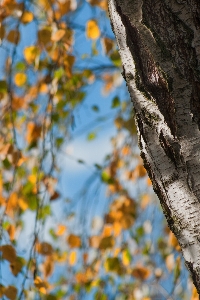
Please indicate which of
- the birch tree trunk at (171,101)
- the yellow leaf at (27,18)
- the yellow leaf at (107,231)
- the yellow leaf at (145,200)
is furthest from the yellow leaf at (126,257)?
the birch tree trunk at (171,101)

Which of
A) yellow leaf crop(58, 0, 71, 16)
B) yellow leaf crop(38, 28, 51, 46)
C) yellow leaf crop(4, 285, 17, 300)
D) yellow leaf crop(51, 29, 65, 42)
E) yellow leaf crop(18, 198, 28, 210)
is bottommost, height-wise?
yellow leaf crop(4, 285, 17, 300)

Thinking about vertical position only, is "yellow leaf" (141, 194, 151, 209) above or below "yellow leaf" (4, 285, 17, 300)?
above

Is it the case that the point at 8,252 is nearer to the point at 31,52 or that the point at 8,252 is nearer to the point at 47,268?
the point at 47,268

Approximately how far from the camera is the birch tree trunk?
667 mm

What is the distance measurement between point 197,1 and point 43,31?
1.09 m

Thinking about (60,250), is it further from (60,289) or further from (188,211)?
(188,211)

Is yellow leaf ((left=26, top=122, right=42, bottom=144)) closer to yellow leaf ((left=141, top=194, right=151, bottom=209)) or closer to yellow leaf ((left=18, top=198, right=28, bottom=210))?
yellow leaf ((left=18, top=198, right=28, bottom=210))

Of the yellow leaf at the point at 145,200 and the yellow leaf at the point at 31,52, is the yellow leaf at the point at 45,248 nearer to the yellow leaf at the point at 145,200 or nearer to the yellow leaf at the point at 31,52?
the yellow leaf at the point at 31,52

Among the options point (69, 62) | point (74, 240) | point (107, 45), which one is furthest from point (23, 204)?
point (107, 45)

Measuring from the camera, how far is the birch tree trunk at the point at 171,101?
0.67m

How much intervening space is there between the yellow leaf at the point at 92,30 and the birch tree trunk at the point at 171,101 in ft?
3.67

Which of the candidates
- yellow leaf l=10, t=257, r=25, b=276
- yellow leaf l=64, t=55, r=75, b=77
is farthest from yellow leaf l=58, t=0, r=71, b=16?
yellow leaf l=10, t=257, r=25, b=276

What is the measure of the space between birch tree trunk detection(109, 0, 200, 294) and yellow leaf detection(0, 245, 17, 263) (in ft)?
2.55

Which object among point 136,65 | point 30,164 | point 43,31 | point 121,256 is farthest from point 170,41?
point 30,164
